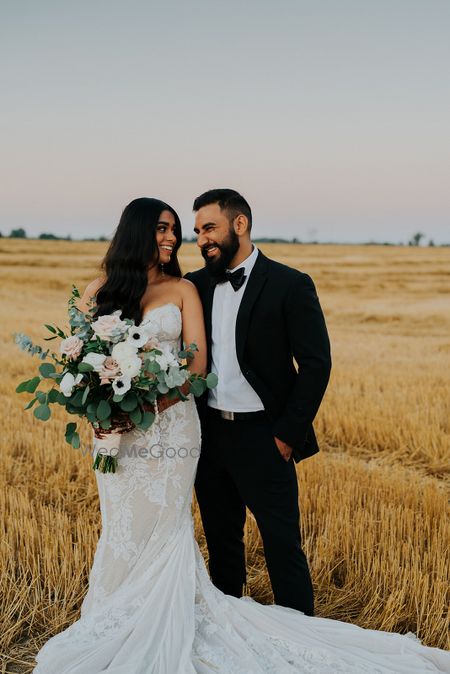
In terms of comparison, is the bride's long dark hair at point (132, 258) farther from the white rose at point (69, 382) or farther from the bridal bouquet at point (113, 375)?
the white rose at point (69, 382)

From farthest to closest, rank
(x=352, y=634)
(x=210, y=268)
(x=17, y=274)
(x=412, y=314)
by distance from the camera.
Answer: (x=17, y=274), (x=412, y=314), (x=210, y=268), (x=352, y=634)

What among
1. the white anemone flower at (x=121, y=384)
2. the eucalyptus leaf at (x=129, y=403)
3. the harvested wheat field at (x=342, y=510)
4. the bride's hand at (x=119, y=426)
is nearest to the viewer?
the white anemone flower at (x=121, y=384)

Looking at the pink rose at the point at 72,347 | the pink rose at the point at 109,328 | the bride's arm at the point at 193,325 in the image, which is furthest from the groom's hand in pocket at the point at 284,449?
the pink rose at the point at 72,347

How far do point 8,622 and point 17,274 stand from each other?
33.4 meters

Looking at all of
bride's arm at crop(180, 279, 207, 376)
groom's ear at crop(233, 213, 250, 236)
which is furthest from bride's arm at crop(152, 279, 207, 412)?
groom's ear at crop(233, 213, 250, 236)

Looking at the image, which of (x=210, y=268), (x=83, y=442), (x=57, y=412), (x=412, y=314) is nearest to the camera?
(x=210, y=268)

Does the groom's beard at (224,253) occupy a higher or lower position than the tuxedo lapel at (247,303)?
higher

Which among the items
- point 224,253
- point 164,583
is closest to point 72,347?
point 224,253

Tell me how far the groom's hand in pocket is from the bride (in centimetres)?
46

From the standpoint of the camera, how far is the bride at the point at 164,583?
3.40 meters

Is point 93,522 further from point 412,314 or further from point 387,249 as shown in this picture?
point 387,249

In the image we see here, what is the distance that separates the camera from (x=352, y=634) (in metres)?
3.75

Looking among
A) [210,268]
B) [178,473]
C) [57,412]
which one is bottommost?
[57,412]

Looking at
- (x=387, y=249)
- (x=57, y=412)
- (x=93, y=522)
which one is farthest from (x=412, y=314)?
(x=387, y=249)
